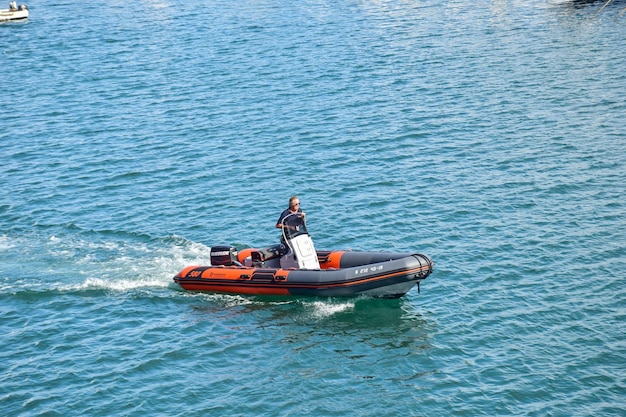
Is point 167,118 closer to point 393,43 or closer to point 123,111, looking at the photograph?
point 123,111

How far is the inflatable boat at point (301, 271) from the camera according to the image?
1953 cm

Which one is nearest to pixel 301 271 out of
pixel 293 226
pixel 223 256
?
pixel 293 226

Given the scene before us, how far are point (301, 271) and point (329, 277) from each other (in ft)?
2.55

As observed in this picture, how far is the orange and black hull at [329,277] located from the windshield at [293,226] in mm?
832

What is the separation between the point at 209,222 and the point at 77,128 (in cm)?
1104

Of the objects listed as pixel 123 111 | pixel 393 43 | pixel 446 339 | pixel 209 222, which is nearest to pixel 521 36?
pixel 393 43

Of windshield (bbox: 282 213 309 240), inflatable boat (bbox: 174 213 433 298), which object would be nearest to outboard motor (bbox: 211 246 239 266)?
inflatable boat (bbox: 174 213 433 298)

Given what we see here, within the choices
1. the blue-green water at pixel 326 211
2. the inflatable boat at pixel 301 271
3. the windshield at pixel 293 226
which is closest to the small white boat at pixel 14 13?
the blue-green water at pixel 326 211

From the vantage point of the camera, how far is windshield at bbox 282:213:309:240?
20.4m

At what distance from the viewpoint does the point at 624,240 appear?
22.3 m

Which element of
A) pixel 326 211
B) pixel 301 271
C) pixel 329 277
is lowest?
pixel 329 277

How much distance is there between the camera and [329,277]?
19859mm

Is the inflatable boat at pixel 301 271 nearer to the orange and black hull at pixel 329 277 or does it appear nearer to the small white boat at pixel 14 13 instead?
the orange and black hull at pixel 329 277

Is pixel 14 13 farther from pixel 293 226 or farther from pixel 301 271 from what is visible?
pixel 301 271
